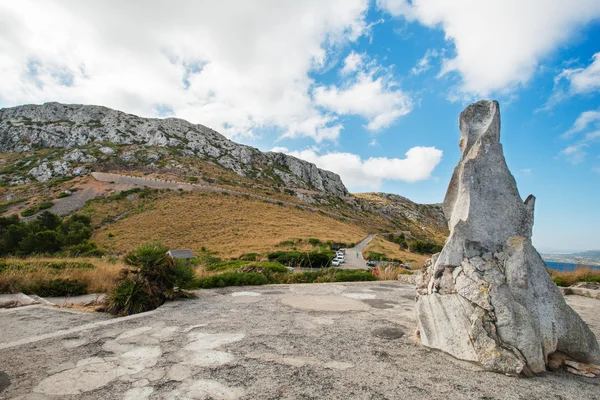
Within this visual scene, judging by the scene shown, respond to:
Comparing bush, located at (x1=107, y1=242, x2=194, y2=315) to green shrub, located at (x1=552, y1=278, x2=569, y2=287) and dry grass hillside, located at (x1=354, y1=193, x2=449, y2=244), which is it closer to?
green shrub, located at (x1=552, y1=278, x2=569, y2=287)

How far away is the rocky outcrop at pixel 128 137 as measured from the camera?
8450 cm

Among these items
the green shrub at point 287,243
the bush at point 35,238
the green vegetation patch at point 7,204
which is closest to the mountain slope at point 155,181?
the green vegetation patch at point 7,204

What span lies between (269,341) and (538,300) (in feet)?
12.4

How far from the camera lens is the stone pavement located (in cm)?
295

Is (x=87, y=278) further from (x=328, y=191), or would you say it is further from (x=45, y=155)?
(x=328, y=191)

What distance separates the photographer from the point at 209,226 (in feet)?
152

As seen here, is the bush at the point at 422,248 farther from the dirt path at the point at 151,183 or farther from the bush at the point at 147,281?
the bush at the point at 147,281

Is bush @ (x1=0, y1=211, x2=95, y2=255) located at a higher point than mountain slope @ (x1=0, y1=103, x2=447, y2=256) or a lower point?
lower

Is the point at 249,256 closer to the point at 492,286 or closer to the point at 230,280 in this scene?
the point at 230,280

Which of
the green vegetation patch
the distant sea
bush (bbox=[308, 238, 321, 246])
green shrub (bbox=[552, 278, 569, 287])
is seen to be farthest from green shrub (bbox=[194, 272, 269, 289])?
the green vegetation patch

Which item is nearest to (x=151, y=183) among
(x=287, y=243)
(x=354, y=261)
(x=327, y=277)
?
(x=287, y=243)

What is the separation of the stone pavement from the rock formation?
286 millimetres

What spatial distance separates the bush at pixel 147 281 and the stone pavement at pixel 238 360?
440 mm

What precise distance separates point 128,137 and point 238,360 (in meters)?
106
